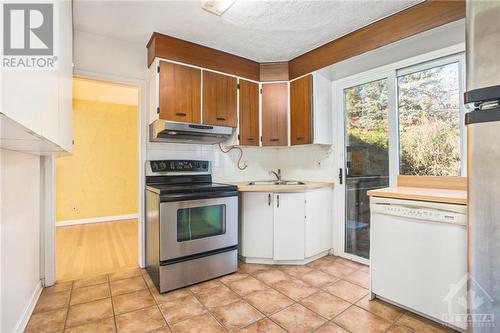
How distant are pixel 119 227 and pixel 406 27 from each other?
4.94 meters

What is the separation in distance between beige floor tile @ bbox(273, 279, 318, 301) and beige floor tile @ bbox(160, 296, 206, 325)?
73 centimetres

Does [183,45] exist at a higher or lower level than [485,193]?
higher

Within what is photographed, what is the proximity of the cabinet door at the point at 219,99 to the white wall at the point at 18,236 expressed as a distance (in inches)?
62.2

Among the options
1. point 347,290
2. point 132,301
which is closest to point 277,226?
point 347,290

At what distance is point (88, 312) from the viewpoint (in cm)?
188

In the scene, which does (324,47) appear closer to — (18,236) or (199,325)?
(199,325)

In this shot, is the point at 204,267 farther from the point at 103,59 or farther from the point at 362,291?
the point at 103,59

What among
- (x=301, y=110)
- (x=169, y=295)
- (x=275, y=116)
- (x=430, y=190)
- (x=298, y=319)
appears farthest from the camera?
(x=275, y=116)

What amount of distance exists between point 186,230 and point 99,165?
3.58m

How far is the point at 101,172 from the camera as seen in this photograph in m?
4.90

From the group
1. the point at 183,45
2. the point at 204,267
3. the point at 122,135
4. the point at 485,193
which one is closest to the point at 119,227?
the point at 122,135

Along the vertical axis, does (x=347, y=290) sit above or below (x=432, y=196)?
below

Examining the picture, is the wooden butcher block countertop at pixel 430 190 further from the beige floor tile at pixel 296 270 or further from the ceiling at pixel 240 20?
the ceiling at pixel 240 20

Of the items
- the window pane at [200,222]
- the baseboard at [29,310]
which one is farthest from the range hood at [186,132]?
the baseboard at [29,310]
